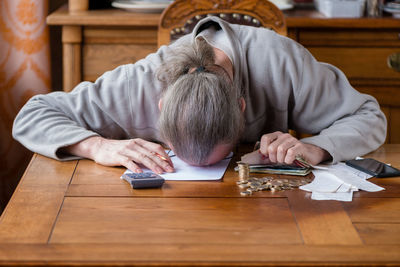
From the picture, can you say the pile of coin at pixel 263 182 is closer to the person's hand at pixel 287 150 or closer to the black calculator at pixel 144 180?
the person's hand at pixel 287 150

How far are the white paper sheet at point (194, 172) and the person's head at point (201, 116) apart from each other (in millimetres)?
23

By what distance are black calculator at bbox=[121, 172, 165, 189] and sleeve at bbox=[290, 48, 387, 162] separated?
0.51m

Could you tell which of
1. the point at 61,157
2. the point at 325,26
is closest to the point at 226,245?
the point at 61,157

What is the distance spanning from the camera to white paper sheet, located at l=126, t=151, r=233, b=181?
53.7 inches

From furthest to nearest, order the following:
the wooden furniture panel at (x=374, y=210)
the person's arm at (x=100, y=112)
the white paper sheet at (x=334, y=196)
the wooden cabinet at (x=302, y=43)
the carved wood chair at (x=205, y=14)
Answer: the wooden cabinet at (x=302, y=43) → the carved wood chair at (x=205, y=14) → the person's arm at (x=100, y=112) → the white paper sheet at (x=334, y=196) → the wooden furniture panel at (x=374, y=210)

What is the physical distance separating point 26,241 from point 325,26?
1.75 meters

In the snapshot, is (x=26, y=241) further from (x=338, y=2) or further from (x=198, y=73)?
(x=338, y=2)

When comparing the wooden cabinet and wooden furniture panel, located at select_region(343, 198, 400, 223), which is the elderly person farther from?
the wooden cabinet

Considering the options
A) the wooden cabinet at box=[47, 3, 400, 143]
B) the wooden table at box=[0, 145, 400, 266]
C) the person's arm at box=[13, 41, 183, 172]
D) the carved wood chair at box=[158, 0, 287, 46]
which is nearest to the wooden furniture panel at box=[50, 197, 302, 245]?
the wooden table at box=[0, 145, 400, 266]

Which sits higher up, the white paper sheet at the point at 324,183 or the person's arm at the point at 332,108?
the person's arm at the point at 332,108

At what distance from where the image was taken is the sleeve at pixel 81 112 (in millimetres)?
1588

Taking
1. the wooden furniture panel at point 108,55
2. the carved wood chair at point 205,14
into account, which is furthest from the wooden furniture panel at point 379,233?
the wooden furniture panel at point 108,55

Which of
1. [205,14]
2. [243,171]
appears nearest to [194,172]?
[243,171]

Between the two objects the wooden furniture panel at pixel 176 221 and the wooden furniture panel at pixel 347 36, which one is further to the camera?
the wooden furniture panel at pixel 347 36
